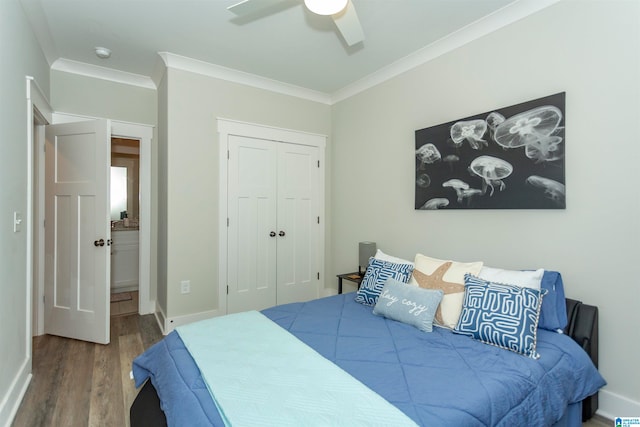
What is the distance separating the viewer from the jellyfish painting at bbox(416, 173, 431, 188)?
2.86 meters

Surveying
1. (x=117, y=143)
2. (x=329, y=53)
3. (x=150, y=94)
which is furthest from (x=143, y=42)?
(x=117, y=143)

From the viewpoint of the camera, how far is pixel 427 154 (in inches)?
113

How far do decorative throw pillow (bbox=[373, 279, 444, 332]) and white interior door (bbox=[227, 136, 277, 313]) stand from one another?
1802mm

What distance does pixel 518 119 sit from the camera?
7.29ft

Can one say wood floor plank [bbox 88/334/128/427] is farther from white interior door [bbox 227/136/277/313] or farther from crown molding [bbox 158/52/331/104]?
crown molding [bbox 158/52/331/104]

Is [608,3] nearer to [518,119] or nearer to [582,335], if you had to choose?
Result: [518,119]

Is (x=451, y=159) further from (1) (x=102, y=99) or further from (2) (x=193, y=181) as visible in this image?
(1) (x=102, y=99)

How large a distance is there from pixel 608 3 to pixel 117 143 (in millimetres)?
5661

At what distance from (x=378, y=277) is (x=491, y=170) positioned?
1.18 m

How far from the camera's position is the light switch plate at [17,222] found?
202 cm

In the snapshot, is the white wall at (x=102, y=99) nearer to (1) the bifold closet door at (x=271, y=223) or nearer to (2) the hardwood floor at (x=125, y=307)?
(1) the bifold closet door at (x=271, y=223)

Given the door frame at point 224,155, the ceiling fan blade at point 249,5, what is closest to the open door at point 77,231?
the door frame at point 224,155

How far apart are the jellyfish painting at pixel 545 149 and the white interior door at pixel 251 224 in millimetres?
2520

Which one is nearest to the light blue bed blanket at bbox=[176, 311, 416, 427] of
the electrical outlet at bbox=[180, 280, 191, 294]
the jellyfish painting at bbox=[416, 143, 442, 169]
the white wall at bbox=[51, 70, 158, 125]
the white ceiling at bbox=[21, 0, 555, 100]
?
the electrical outlet at bbox=[180, 280, 191, 294]
